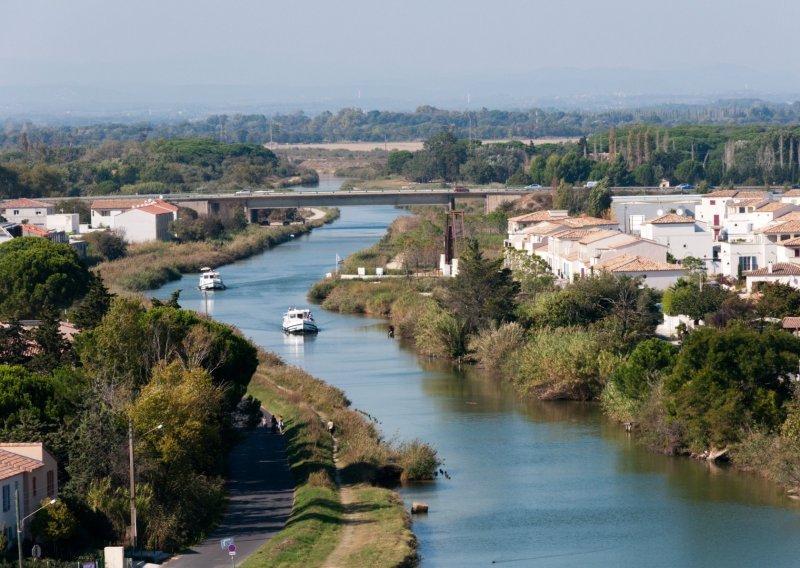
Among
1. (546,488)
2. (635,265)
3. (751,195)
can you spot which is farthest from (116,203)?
(546,488)

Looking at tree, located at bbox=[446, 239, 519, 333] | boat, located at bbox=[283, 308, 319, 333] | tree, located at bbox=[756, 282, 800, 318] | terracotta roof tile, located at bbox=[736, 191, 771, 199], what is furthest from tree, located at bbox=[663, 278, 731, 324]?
terracotta roof tile, located at bbox=[736, 191, 771, 199]

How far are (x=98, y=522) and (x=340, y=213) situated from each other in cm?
7517

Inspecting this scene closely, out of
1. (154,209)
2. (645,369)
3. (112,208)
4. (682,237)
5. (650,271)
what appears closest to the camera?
(645,369)

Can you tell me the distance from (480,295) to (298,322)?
6.23 meters

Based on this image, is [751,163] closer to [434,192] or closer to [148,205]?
[434,192]

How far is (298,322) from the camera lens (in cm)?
4303

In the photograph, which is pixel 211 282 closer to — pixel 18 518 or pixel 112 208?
pixel 112 208

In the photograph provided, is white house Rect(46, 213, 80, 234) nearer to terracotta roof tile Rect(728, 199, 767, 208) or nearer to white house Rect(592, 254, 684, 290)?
terracotta roof tile Rect(728, 199, 767, 208)

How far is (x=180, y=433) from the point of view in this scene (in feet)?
71.9

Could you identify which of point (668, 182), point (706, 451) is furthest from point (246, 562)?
point (668, 182)

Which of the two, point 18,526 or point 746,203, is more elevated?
point 746,203

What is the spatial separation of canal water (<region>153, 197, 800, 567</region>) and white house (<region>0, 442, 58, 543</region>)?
482 centimetres

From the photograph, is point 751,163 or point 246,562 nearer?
point 246,562

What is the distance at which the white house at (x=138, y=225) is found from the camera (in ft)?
216
